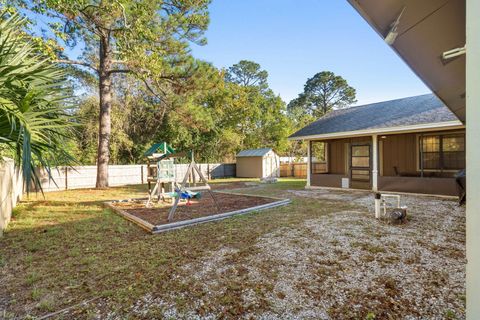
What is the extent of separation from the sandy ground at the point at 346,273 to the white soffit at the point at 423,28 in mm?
2358

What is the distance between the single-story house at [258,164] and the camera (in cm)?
1902

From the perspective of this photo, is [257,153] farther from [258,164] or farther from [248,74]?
[248,74]

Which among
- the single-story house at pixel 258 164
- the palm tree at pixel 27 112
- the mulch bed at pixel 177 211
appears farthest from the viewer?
the single-story house at pixel 258 164

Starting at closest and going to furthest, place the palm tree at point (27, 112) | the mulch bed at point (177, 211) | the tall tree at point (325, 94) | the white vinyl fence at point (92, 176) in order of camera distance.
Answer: the palm tree at point (27, 112) < the mulch bed at point (177, 211) < the white vinyl fence at point (92, 176) < the tall tree at point (325, 94)

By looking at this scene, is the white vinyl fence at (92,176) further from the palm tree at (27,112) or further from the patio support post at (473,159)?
the patio support post at (473,159)

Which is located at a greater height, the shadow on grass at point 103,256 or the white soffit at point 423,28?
the white soffit at point 423,28

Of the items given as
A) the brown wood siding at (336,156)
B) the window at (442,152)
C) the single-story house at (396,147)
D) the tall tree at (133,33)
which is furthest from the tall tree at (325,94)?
the window at (442,152)

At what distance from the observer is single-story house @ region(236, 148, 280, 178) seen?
19016mm

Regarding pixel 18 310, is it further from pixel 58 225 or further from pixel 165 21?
pixel 165 21

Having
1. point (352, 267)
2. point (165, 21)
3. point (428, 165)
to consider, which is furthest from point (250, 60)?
point (352, 267)

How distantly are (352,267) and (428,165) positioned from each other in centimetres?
891

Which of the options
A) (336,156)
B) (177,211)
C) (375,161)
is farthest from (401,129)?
(177,211)

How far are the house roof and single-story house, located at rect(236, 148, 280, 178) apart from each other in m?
6.24

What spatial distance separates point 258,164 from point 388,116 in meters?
10.1
